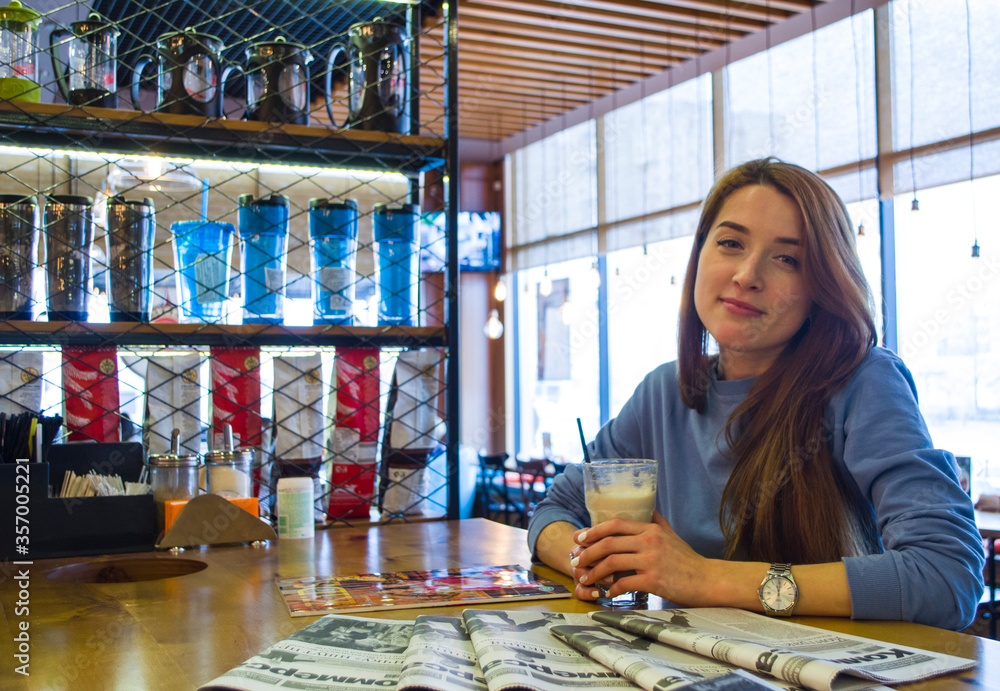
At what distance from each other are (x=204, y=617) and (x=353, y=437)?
0.81m

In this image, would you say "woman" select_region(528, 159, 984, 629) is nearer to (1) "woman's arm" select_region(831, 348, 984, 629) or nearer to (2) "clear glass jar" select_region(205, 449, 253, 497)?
(1) "woman's arm" select_region(831, 348, 984, 629)

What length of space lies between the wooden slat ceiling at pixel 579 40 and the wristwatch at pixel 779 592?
145 inches

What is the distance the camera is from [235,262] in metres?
1.82

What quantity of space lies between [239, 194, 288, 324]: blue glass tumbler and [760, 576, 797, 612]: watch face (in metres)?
1.11

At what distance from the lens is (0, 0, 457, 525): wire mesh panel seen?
1598 mm

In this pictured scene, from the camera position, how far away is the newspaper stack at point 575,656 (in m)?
0.71

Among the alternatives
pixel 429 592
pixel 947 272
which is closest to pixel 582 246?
pixel 947 272

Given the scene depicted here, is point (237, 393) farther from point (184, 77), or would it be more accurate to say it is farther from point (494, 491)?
point (494, 491)

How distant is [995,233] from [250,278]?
3.87 m

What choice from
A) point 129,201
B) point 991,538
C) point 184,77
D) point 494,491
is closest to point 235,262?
point 129,201

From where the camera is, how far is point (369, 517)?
5.98 ft

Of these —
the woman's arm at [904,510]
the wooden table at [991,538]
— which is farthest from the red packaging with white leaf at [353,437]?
the wooden table at [991,538]

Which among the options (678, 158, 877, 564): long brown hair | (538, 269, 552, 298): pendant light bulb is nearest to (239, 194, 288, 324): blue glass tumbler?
(678, 158, 877, 564): long brown hair

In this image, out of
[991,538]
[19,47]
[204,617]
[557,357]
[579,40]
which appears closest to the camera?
[204,617]
